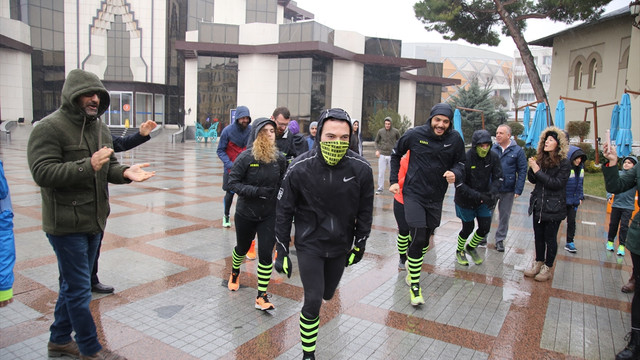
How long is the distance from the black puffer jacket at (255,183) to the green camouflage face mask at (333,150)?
4.55 ft

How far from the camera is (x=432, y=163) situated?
4.75m

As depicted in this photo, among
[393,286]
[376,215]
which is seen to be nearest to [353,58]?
[376,215]

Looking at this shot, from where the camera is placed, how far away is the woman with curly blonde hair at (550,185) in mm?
5453

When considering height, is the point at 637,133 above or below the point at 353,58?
below

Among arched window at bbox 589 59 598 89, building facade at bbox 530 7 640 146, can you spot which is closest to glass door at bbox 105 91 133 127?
building facade at bbox 530 7 640 146

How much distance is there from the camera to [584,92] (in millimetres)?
26156

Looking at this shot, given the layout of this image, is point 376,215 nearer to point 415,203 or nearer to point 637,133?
point 415,203

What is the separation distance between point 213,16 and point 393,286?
154 ft

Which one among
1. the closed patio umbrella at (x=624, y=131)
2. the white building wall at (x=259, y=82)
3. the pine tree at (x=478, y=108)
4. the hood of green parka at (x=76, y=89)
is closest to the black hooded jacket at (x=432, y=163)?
the hood of green parka at (x=76, y=89)

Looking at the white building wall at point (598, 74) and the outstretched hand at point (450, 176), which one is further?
the white building wall at point (598, 74)

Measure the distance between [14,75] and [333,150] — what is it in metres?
46.7

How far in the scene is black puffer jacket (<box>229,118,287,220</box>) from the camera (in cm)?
443

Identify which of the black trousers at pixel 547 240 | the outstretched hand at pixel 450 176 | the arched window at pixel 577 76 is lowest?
the black trousers at pixel 547 240

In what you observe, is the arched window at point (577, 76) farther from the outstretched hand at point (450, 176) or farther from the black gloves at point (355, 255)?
the black gloves at point (355, 255)
